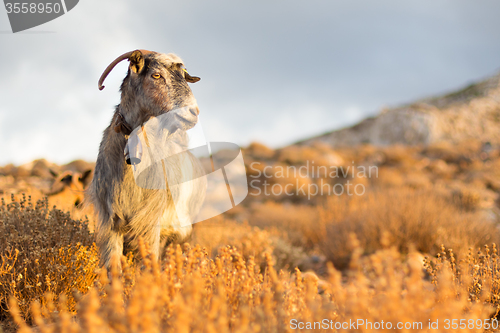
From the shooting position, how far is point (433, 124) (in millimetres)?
37094

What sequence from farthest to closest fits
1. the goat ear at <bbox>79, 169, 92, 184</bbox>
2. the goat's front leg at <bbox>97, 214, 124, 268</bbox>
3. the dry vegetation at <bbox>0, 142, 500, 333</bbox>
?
the goat ear at <bbox>79, 169, 92, 184</bbox>, the goat's front leg at <bbox>97, 214, 124, 268</bbox>, the dry vegetation at <bbox>0, 142, 500, 333</bbox>

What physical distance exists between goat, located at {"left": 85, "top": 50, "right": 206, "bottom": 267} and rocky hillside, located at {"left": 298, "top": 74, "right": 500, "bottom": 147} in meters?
38.4

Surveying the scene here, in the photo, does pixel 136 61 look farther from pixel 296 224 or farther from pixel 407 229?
pixel 296 224

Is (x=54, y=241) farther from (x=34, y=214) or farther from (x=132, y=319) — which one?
(x=132, y=319)

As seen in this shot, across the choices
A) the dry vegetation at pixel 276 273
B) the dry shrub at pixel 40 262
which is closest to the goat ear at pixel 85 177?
the dry vegetation at pixel 276 273

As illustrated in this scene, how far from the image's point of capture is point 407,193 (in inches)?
274

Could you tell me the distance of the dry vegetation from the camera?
1.30 m

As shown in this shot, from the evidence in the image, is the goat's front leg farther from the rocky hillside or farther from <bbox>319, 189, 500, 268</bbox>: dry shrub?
the rocky hillside

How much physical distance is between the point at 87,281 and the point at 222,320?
6.97 feet

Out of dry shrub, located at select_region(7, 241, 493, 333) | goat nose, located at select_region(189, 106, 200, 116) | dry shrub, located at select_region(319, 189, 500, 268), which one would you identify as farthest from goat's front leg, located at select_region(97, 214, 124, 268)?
dry shrub, located at select_region(319, 189, 500, 268)

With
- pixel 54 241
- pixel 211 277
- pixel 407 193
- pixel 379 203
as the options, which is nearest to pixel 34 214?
pixel 54 241

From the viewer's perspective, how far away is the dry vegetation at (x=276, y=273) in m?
A: 1.30

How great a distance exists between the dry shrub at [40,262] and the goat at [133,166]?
24 cm

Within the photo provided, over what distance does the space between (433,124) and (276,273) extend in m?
40.4
